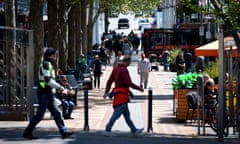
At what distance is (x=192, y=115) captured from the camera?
884 inches

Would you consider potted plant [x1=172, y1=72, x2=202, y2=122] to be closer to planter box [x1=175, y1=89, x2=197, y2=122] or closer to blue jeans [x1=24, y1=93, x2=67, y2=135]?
planter box [x1=175, y1=89, x2=197, y2=122]

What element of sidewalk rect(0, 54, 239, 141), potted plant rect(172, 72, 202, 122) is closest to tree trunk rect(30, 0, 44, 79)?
sidewalk rect(0, 54, 239, 141)

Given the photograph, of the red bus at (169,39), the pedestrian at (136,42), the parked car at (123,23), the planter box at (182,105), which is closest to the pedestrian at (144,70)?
the planter box at (182,105)

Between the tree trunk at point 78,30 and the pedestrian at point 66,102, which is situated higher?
the tree trunk at point 78,30

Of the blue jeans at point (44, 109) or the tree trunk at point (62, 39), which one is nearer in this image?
the blue jeans at point (44, 109)

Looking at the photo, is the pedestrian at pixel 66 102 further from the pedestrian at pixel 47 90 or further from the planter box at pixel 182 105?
the pedestrian at pixel 47 90

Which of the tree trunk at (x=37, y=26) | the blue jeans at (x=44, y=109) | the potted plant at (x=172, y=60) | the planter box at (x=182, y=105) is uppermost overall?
the tree trunk at (x=37, y=26)

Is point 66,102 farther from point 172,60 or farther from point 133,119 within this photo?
point 172,60

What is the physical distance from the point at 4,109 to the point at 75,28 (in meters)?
26.0

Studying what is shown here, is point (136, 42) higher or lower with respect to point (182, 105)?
lower

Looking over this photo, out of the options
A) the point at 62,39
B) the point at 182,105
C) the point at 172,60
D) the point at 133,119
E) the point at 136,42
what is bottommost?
the point at 172,60

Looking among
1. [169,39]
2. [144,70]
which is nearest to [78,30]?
[144,70]

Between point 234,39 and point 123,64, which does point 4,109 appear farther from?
point 234,39

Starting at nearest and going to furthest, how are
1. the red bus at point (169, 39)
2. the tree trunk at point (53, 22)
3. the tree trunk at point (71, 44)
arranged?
the tree trunk at point (53, 22)
the tree trunk at point (71, 44)
the red bus at point (169, 39)
